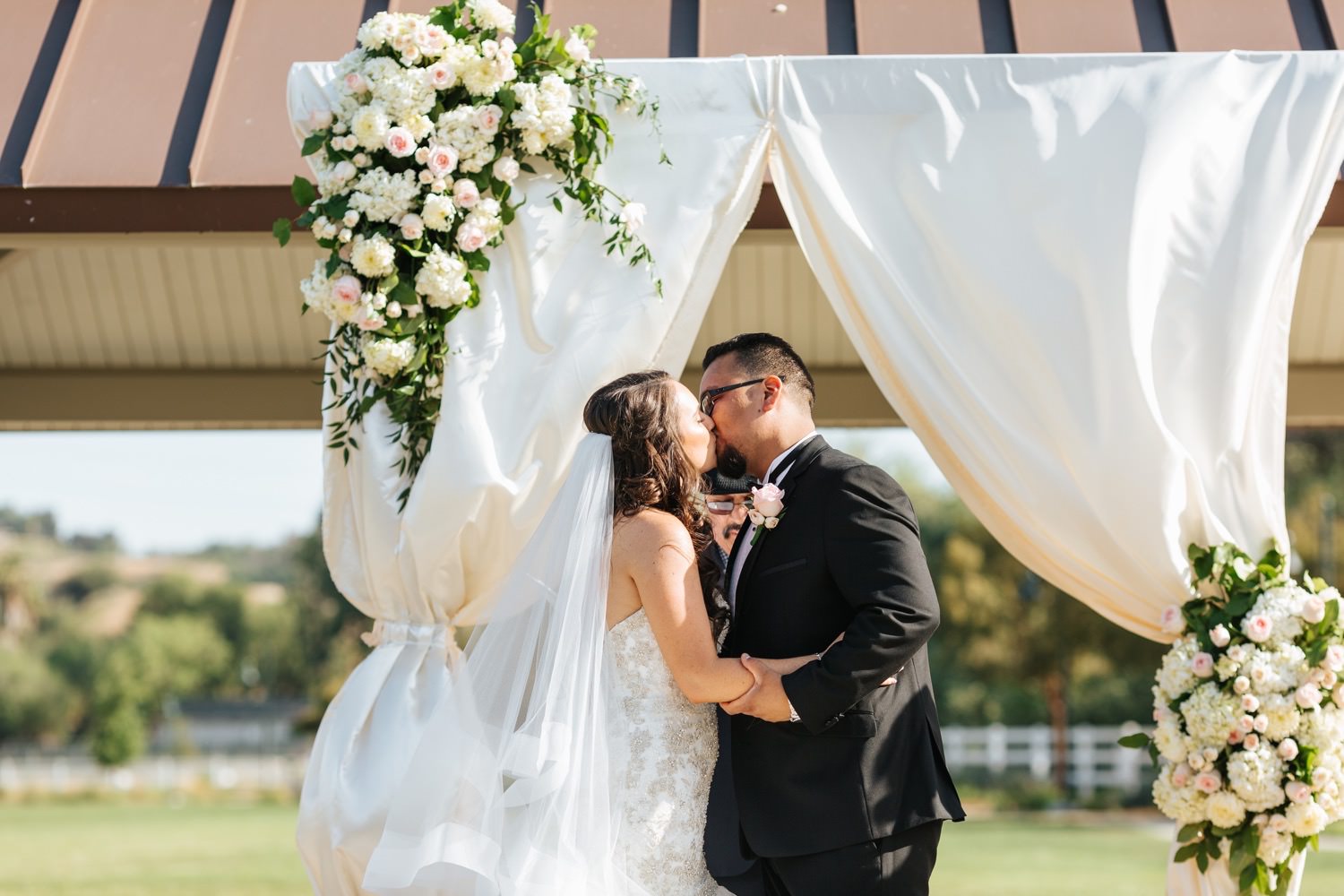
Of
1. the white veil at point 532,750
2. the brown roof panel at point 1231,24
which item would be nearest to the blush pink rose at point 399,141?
the white veil at point 532,750

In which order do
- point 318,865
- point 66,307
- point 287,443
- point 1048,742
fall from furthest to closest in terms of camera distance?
1. point 287,443
2. point 1048,742
3. point 66,307
4. point 318,865

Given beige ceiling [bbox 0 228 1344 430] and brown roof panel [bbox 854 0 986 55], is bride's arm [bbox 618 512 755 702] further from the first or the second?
beige ceiling [bbox 0 228 1344 430]

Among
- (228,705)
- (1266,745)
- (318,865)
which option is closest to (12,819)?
(228,705)

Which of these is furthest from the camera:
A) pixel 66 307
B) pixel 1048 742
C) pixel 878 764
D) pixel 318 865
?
pixel 1048 742

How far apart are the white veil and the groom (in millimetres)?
351

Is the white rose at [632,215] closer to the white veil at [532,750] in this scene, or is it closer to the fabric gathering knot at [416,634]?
the white veil at [532,750]

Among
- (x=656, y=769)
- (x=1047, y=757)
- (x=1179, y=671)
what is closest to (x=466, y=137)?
(x=656, y=769)

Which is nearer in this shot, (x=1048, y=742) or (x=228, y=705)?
(x=1048, y=742)

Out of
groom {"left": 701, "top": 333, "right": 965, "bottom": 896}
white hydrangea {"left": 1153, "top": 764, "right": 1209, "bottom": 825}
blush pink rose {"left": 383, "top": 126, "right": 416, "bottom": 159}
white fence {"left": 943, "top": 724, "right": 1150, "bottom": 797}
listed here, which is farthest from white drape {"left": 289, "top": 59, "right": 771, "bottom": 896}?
white fence {"left": 943, "top": 724, "right": 1150, "bottom": 797}

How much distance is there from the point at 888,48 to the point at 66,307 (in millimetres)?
3985

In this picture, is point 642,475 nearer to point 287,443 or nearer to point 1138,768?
point 1138,768

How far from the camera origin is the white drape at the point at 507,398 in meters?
3.60

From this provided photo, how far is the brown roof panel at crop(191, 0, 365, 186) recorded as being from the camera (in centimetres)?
391

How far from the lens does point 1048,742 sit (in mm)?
25188
